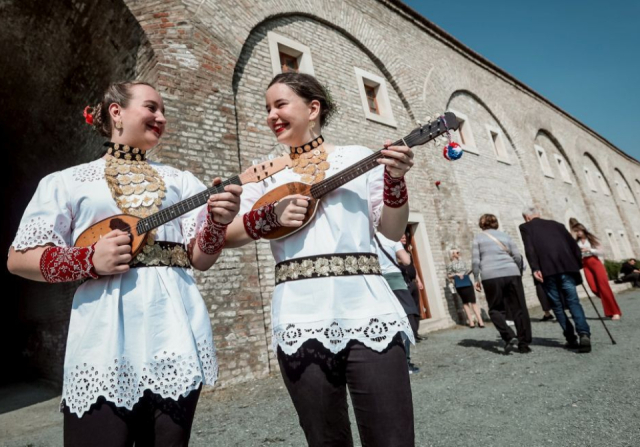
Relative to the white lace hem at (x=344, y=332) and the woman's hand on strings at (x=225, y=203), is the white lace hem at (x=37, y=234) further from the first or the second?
the white lace hem at (x=344, y=332)

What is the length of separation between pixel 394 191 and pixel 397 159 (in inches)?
Answer: 5.4

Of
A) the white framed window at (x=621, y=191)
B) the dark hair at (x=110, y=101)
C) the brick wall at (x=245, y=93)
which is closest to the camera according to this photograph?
the dark hair at (x=110, y=101)

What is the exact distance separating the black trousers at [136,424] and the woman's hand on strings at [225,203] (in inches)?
26.2

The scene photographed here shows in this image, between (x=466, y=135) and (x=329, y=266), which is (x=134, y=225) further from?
(x=466, y=135)

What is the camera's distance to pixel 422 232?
31.0 feet

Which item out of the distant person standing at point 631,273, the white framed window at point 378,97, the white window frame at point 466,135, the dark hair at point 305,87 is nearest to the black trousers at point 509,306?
the dark hair at point 305,87

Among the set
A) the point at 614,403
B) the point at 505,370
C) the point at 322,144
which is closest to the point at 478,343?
the point at 505,370

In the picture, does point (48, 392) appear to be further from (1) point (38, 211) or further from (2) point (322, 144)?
(2) point (322, 144)

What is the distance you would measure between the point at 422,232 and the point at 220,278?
18.8ft

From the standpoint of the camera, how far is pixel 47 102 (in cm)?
752

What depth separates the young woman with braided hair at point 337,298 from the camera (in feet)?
4.40

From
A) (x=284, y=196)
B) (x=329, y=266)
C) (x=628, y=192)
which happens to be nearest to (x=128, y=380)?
(x=329, y=266)

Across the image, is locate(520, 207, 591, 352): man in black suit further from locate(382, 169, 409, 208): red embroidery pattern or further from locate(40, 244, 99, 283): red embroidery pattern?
locate(40, 244, 99, 283): red embroidery pattern

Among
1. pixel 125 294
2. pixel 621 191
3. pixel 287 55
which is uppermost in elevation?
pixel 287 55
